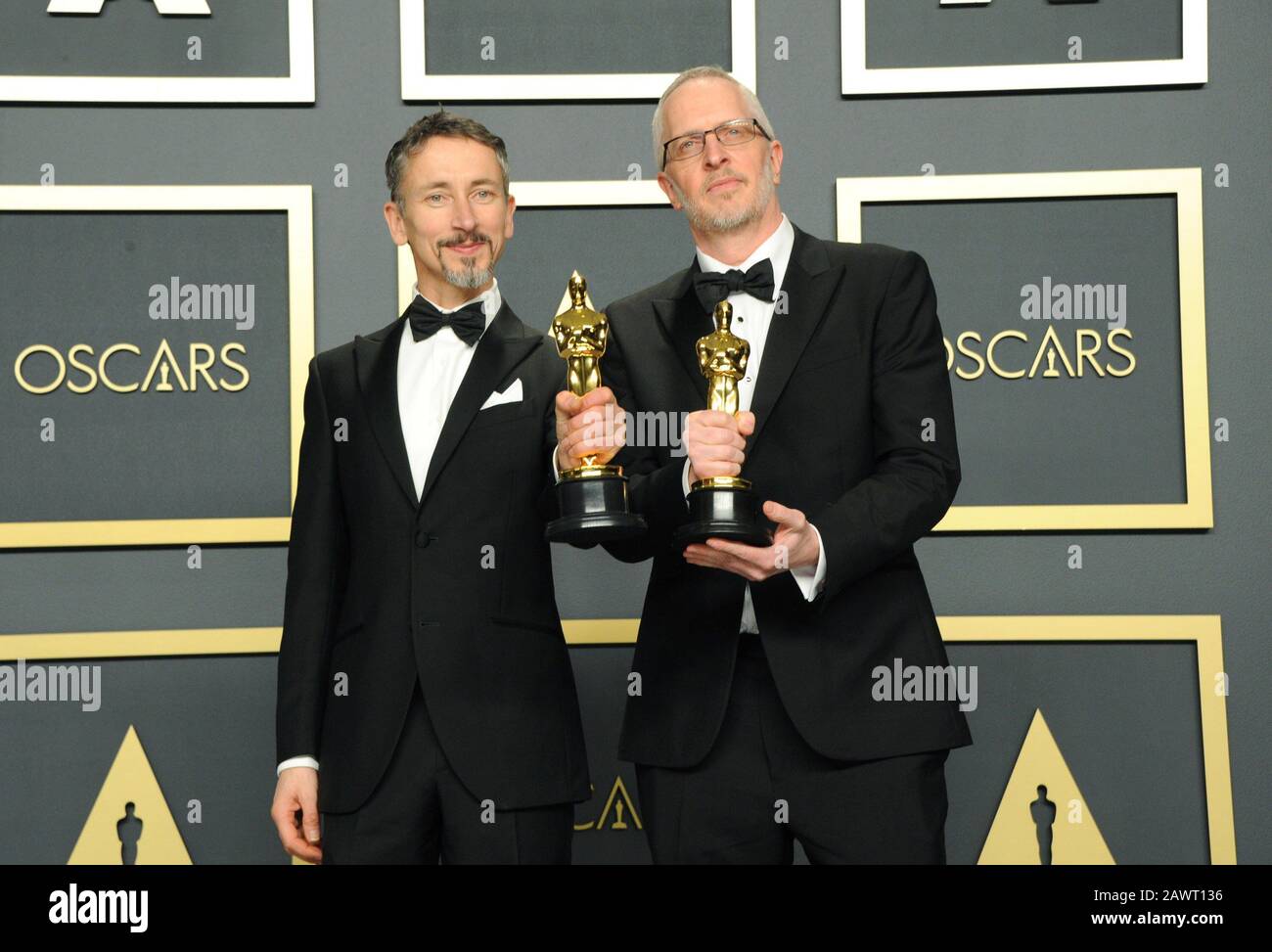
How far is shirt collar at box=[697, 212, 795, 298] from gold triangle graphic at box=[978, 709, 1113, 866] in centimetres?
155

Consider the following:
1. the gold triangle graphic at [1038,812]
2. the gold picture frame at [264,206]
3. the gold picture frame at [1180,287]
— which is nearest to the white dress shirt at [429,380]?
the gold picture frame at [264,206]

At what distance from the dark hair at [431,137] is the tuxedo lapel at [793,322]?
574 mm

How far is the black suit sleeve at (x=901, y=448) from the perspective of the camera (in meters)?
2.21

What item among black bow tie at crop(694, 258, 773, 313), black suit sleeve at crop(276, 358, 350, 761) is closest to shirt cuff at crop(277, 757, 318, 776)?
black suit sleeve at crop(276, 358, 350, 761)

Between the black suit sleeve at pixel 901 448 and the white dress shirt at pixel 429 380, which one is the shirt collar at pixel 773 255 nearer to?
the black suit sleeve at pixel 901 448

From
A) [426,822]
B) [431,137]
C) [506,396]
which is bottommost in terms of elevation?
[426,822]

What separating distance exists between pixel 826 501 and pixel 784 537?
0.61 feet

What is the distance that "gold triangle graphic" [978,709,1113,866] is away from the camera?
3523 mm

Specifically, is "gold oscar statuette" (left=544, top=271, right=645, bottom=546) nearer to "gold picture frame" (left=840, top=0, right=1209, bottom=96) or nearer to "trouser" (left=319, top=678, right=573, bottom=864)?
"trouser" (left=319, top=678, right=573, bottom=864)

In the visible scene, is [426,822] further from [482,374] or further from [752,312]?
[752,312]

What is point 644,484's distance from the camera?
7.75ft

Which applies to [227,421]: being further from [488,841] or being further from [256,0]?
[488,841]

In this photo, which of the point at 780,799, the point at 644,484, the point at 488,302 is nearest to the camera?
the point at 780,799

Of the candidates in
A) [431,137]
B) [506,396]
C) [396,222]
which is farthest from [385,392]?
[431,137]
